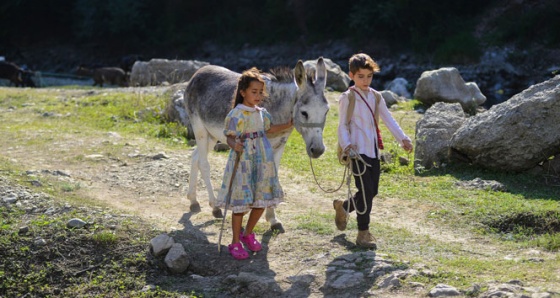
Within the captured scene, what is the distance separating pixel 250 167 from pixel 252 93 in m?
0.63

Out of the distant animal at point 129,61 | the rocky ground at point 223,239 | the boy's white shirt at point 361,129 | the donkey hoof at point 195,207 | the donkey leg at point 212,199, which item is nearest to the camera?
the rocky ground at point 223,239

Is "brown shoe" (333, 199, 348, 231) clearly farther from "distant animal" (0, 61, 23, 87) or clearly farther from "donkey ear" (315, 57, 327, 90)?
"distant animal" (0, 61, 23, 87)

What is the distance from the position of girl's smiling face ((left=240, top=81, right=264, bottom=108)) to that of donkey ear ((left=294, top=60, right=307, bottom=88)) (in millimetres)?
522

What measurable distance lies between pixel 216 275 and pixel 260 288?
1.84 ft

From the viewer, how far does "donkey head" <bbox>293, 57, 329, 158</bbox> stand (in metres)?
6.59

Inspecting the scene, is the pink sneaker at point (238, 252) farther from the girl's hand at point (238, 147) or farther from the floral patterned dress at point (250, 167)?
the girl's hand at point (238, 147)

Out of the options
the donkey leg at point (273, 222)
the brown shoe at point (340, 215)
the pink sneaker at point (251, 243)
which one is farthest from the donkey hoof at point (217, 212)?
the brown shoe at point (340, 215)

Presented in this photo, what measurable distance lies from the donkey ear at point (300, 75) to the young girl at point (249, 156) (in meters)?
0.45

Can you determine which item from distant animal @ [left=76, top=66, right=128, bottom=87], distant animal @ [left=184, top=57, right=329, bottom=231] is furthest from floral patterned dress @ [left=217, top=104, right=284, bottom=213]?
distant animal @ [left=76, top=66, right=128, bottom=87]

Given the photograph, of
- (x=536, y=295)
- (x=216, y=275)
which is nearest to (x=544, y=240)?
(x=536, y=295)

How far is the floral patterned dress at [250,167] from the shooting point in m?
6.34

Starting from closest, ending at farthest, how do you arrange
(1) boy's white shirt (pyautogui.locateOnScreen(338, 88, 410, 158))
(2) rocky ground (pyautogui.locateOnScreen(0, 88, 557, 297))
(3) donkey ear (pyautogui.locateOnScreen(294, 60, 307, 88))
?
(2) rocky ground (pyautogui.locateOnScreen(0, 88, 557, 297)) → (1) boy's white shirt (pyautogui.locateOnScreen(338, 88, 410, 158)) → (3) donkey ear (pyautogui.locateOnScreen(294, 60, 307, 88))

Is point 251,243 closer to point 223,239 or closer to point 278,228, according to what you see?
point 223,239

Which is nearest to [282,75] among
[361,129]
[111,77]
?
[361,129]
